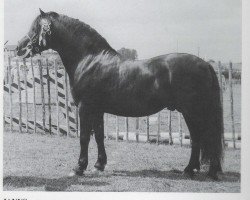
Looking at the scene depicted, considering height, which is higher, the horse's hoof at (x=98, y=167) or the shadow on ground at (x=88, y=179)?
the horse's hoof at (x=98, y=167)

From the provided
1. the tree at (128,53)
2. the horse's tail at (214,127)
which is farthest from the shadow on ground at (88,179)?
the tree at (128,53)

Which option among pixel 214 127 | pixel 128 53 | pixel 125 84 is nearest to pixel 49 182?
pixel 125 84

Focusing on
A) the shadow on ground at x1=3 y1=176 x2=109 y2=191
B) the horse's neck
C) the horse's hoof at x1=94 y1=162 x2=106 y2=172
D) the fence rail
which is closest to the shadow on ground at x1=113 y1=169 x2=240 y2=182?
the horse's hoof at x1=94 y1=162 x2=106 y2=172

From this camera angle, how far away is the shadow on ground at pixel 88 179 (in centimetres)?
348

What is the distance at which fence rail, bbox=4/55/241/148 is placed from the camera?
4082mm

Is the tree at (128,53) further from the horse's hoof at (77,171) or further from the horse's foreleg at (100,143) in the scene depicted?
the horse's hoof at (77,171)

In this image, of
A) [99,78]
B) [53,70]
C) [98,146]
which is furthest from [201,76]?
[53,70]

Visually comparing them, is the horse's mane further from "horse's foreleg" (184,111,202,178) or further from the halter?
"horse's foreleg" (184,111,202,178)

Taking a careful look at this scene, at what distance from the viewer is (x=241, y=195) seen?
3564mm

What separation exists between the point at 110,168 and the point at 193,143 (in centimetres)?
73

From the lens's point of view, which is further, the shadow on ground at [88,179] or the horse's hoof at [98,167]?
the horse's hoof at [98,167]

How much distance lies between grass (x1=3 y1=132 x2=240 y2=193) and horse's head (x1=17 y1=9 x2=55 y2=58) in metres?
0.76

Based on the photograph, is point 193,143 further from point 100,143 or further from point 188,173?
point 100,143

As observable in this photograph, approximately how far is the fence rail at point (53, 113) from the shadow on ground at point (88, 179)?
48 cm
